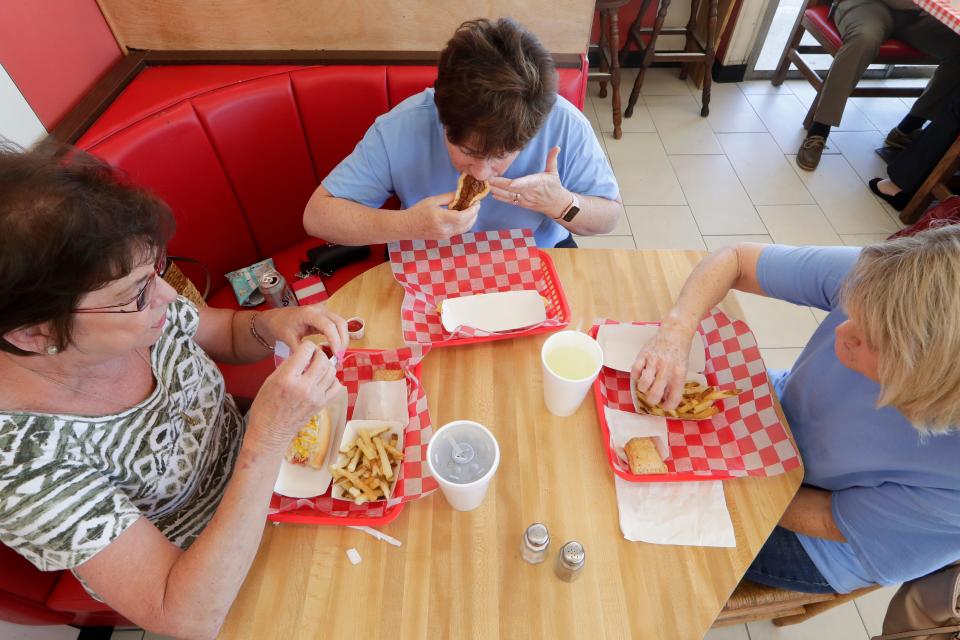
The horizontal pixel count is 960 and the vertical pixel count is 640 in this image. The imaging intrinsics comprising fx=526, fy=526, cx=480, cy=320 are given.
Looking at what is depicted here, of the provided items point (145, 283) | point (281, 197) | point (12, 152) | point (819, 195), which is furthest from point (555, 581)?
point (819, 195)

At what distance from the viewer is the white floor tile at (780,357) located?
9.56 ft

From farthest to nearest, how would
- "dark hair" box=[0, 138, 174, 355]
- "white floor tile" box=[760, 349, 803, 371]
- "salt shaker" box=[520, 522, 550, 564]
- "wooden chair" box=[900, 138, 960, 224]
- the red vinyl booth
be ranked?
1. "wooden chair" box=[900, 138, 960, 224]
2. "white floor tile" box=[760, 349, 803, 371]
3. the red vinyl booth
4. "salt shaker" box=[520, 522, 550, 564]
5. "dark hair" box=[0, 138, 174, 355]

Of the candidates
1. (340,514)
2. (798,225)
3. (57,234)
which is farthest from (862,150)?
(57,234)

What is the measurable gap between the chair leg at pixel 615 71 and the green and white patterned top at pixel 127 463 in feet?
11.8

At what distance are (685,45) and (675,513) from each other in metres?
4.80

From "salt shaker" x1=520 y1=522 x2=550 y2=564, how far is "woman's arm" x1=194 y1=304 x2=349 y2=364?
0.66 metres

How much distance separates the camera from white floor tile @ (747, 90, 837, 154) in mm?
4277

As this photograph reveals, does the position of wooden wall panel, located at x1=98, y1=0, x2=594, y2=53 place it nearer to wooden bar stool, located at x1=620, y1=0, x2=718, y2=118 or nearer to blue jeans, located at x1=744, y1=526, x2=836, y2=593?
blue jeans, located at x1=744, y1=526, x2=836, y2=593

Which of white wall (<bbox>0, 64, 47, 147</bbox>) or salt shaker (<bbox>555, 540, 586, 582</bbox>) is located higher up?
white wall (<bbox>0, 64, 47, 147</bbox>)

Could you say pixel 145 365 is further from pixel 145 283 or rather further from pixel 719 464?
pixel 719 464

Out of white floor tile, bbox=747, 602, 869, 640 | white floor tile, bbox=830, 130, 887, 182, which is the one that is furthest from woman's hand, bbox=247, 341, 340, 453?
white floor tile, bbox=830, 130, 887, 182

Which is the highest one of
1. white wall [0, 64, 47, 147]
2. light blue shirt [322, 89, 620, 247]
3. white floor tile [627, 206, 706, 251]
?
white wall [0, 64, 47, 147]

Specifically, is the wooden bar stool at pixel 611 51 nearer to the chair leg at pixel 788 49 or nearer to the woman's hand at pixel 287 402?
the chair leg at pixel 788 49

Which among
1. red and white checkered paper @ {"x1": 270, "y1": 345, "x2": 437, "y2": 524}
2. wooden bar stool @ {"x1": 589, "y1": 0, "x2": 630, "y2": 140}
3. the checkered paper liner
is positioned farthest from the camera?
wooden bar stool @ {"x1": 589, "y1": 0, "x2": 630, "y2": 140}
